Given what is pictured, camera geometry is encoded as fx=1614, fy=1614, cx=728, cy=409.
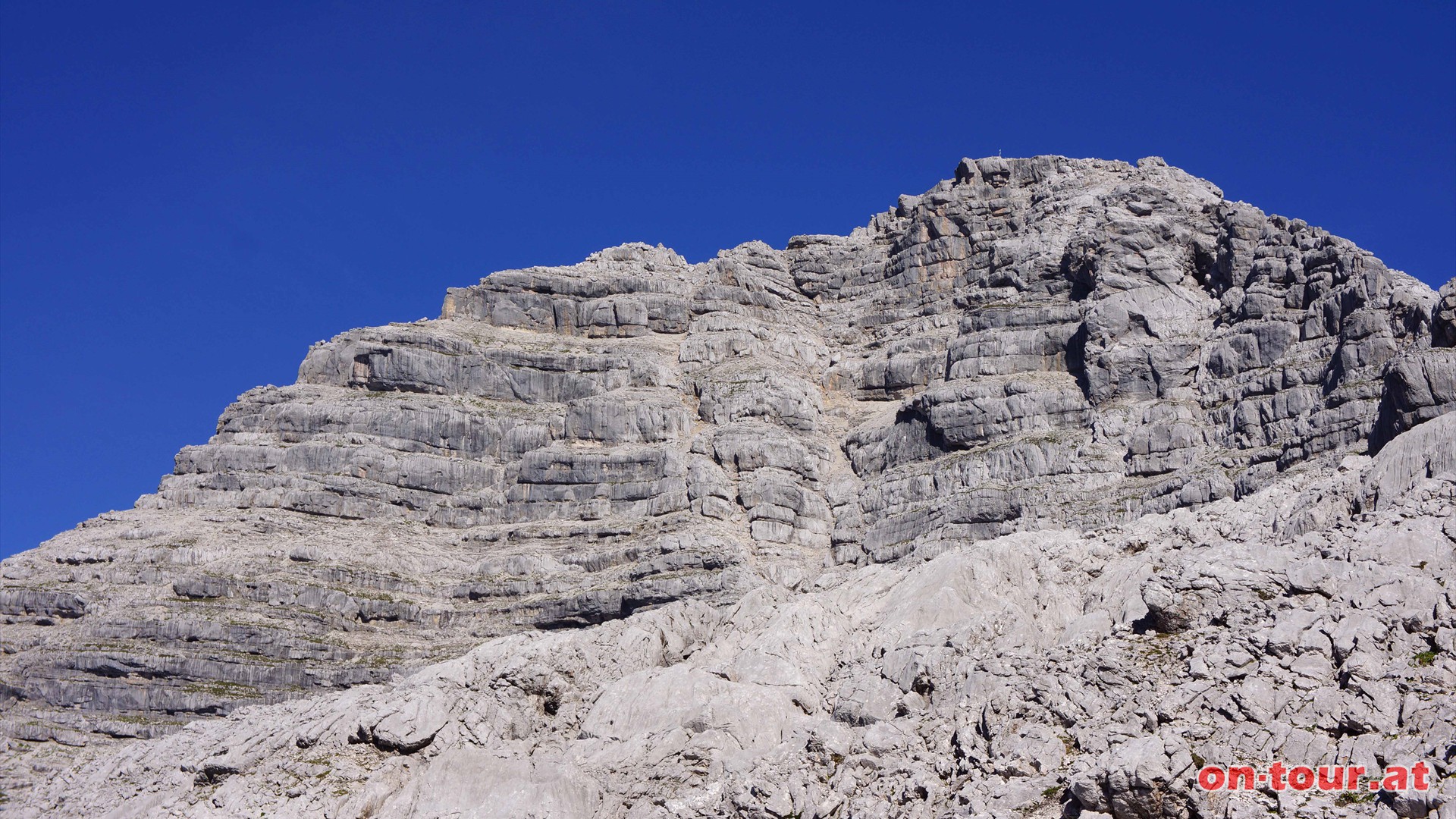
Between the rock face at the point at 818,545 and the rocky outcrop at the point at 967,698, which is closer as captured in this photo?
the rocky outcrop at the point at 967,698

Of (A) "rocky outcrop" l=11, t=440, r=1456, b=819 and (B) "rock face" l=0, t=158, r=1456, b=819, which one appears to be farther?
(B) "rock face" l=0, t=158, r=1456, b=819

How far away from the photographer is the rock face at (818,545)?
49000 millimetres

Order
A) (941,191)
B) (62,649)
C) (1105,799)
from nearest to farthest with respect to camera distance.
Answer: (1105,799) < (62,649) < (941,191)

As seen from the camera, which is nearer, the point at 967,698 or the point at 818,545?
the point at 967,698

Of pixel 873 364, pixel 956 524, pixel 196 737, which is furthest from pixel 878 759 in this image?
pixel 873 364

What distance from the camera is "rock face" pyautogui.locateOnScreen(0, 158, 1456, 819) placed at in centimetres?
4900

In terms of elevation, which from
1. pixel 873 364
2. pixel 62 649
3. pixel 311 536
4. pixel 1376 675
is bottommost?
pixel 1376 675

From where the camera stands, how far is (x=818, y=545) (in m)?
110

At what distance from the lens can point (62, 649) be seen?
9469 centimetres

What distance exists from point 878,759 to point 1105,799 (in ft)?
33.1

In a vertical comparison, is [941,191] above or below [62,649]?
above

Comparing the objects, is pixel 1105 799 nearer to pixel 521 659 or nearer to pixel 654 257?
pixel 521 659

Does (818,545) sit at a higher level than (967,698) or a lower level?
higher

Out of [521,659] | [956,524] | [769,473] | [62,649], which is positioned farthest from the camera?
[769,473]
